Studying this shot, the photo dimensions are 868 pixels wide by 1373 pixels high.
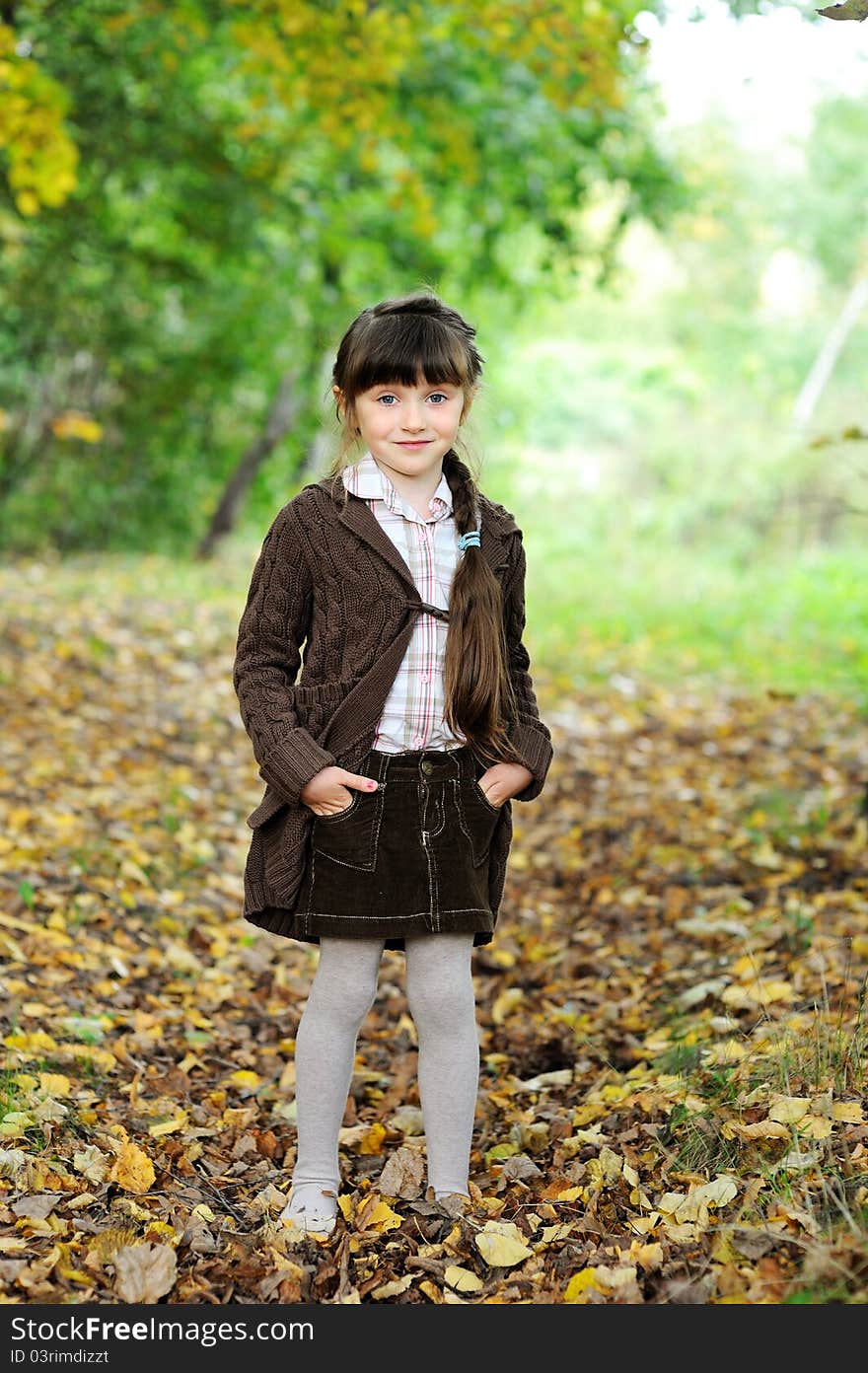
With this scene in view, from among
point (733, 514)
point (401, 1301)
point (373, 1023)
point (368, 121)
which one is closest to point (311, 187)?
point (368, 121)

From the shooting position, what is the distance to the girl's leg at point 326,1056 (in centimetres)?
272

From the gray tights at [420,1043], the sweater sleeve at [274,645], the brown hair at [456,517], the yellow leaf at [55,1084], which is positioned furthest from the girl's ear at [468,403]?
the yellow leaf at [55,1084]

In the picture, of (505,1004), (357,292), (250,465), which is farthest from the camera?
(250,465)

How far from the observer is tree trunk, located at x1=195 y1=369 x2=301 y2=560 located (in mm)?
12672

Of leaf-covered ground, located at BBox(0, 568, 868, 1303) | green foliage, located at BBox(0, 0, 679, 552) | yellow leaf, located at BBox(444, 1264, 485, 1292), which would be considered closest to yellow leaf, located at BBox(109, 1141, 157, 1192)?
leaf-covered ground, located at BBox(0, 568, 868, 1303)

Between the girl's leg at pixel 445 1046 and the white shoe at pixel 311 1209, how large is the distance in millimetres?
208

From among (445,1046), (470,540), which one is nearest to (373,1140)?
(445,1046)

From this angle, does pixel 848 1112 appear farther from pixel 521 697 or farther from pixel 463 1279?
pixel 521 697

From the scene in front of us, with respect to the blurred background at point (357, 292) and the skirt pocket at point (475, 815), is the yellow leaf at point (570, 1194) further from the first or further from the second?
the blurred background at point (357, 292)

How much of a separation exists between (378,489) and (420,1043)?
3.53 ft

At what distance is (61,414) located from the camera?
38.0 feet

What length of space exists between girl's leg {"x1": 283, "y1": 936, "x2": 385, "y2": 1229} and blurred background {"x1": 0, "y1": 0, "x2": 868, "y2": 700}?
990 millimetres

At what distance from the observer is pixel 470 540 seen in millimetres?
2699

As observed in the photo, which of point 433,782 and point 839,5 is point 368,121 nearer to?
point 839,5
